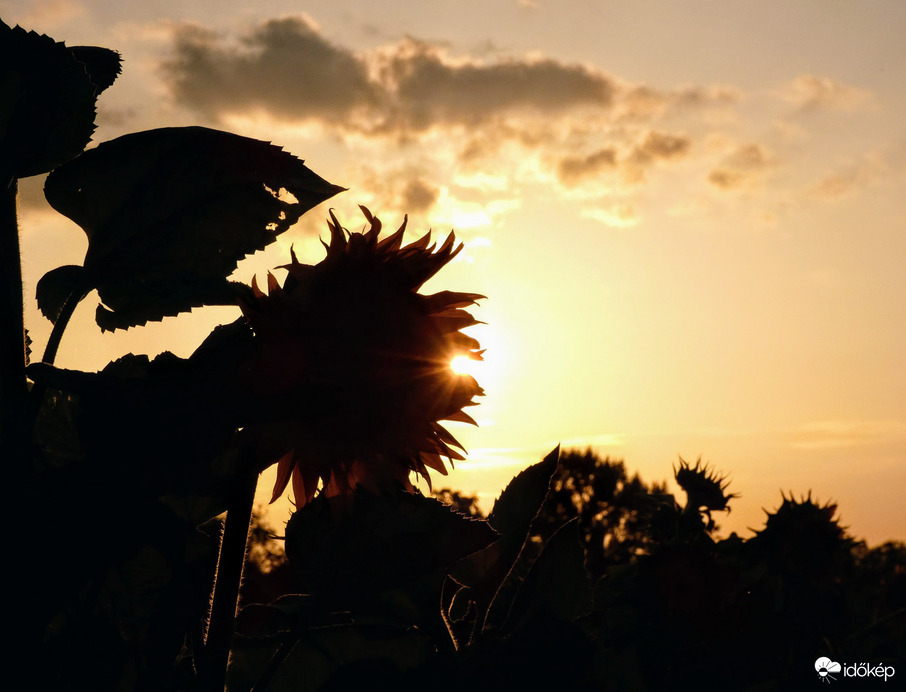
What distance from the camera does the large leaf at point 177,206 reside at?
100 centimetres

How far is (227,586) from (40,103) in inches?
23.8

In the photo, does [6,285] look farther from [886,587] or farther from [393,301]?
[886,587]

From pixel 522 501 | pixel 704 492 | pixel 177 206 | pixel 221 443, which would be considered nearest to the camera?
pixel 221 443

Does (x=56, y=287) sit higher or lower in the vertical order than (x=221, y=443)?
higher

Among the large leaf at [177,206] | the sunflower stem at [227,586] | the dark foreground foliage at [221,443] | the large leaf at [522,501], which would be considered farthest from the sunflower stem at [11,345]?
the large leaf at [522,501]

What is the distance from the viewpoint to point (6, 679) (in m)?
0.82

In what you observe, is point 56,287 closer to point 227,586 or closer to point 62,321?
point 62,321

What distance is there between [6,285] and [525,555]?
5.79ft

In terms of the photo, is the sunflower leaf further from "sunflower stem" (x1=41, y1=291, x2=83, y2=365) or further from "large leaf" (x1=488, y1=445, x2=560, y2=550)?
"large leaf" (x1=488, y1=445, x2=560, y2=550)

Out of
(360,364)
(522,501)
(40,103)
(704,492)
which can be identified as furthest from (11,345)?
(704,492)

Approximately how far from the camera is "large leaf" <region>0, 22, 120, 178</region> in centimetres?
91

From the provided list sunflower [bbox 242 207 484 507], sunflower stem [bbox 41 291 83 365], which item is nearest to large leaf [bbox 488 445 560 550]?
sunflower [bbox 242 207 484 507]

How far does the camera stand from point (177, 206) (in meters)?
Answer: 1.02

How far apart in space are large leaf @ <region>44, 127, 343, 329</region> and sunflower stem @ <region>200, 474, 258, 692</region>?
26cm
